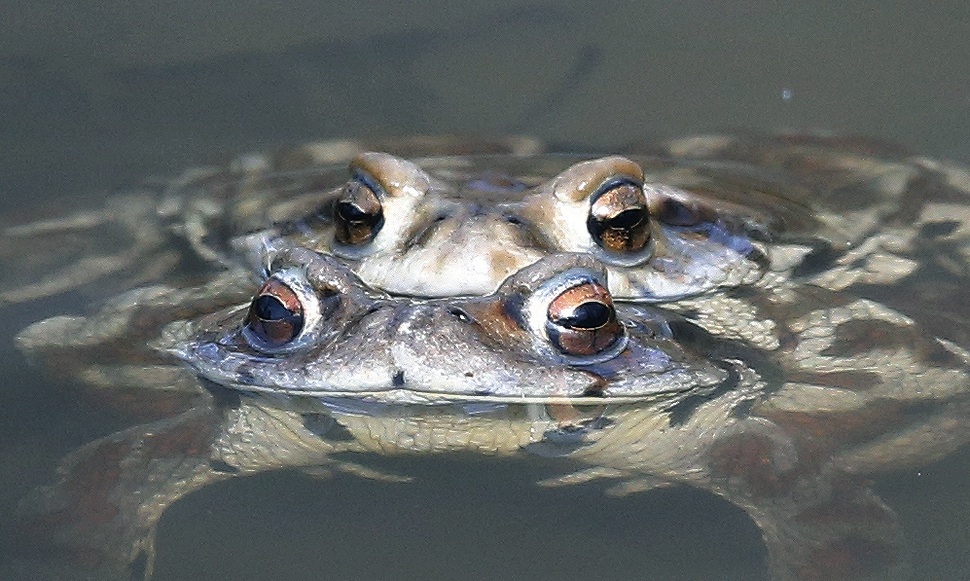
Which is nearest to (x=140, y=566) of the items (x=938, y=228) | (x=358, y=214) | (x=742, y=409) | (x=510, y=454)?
(x=510, y=454)

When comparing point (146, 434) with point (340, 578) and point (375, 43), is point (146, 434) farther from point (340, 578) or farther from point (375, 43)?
point (375, 43)

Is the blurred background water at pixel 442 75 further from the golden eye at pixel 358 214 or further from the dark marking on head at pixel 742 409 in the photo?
the dark marking on head at pixel 742 409

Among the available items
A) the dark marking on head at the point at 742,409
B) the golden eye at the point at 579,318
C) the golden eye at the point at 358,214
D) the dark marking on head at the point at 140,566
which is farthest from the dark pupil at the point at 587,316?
the dark marking on head at the point at 140,566

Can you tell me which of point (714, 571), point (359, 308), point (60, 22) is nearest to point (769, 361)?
point (714, 571)

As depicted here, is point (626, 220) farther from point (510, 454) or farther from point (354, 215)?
point (510, 454)

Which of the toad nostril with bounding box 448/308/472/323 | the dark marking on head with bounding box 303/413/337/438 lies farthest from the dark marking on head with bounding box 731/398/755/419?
the dark marking on head with bounding box 303/413/337/438

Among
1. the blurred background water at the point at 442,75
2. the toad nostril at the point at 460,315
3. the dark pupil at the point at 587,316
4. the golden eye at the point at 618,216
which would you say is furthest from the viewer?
the blurred background water at the point at 442,75
